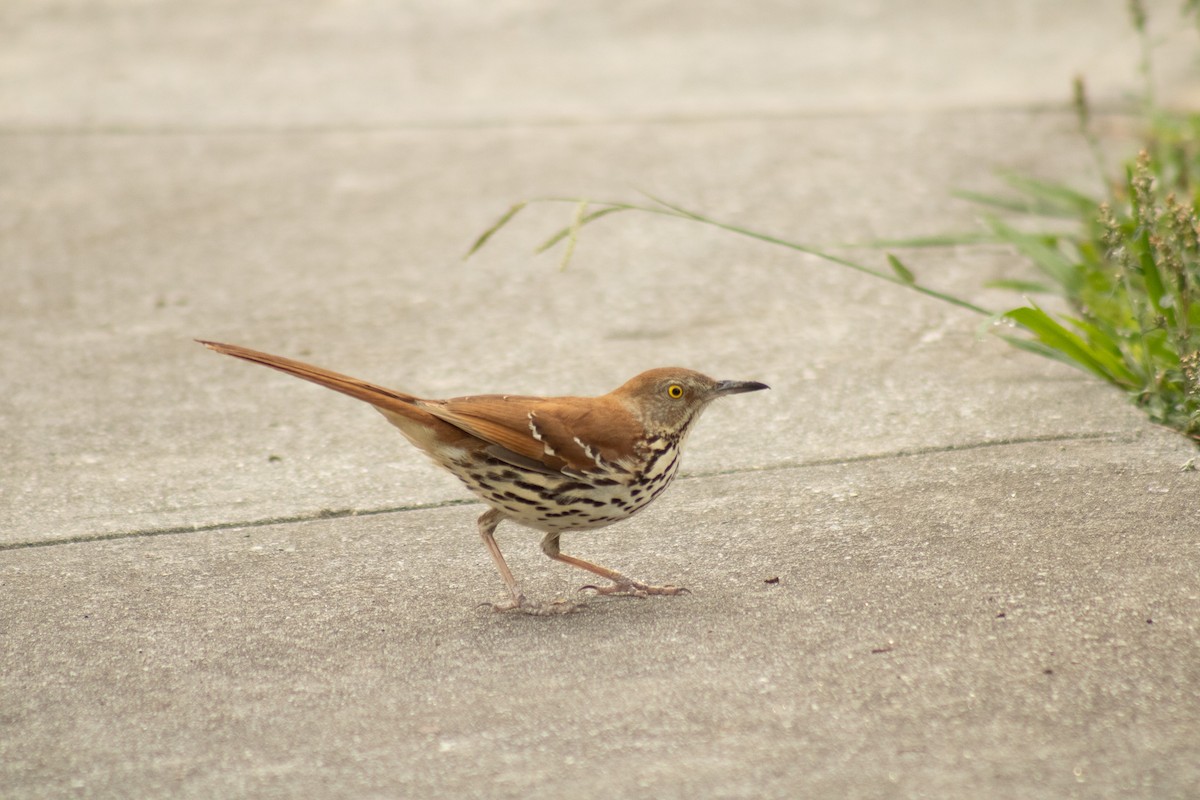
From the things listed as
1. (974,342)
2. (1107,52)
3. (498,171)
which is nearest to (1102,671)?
(974,342)

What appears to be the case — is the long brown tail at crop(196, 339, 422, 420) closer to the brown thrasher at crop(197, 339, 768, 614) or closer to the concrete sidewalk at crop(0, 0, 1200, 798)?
the brown thrasher at crop(197, 339, 768, 614)

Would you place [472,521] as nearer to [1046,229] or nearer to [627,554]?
[627,554]

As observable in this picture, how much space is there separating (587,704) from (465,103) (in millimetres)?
5743

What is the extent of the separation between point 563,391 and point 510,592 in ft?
4.80

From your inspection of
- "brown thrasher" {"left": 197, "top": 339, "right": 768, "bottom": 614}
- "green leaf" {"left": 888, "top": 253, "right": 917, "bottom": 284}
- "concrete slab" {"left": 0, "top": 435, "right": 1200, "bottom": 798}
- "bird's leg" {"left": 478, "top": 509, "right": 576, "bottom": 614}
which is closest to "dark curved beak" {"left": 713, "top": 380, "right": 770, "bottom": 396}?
"brown thrasher" {"left": 197, "top": 339, "right": 768, "bottom": 614}

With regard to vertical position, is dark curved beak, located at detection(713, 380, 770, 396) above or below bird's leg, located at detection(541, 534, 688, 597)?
above

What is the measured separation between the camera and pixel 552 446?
3566 millimetres

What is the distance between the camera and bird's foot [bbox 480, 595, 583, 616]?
366 cm

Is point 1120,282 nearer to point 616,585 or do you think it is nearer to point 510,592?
point 616,585

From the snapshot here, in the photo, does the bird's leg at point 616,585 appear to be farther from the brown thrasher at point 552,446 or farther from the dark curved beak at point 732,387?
the dark curved beak at point 732,387

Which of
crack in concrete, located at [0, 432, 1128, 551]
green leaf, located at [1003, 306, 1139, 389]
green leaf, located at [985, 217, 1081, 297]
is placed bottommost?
crack in concrete, located at [0, 432, 1128, 551]

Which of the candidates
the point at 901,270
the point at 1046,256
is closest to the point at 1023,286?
the point at 1046,256

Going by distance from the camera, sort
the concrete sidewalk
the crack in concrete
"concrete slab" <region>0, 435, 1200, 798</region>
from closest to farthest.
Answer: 1. "concrete slab" <region>0, 435, 1200, 798</region>
2. the concrete sidewalk
3. the crack in concrete

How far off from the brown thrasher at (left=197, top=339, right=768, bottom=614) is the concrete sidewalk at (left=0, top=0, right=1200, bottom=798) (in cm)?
26
